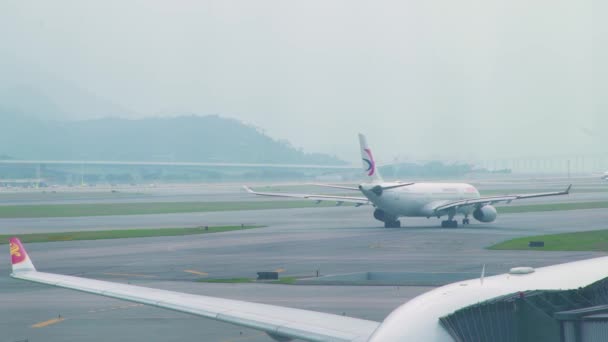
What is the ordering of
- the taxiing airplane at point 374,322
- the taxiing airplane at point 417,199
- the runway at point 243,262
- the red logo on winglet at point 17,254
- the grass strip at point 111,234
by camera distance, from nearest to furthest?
the taxiing airplane at point 374,322, the red logo on winglet at point 17,254, the runway at point 243,262, the grass strip at point 111,234, the taxiing airplane at point 417,199

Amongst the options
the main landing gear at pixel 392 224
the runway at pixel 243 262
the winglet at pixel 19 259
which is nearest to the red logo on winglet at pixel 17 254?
the winglet at pixel 19 259

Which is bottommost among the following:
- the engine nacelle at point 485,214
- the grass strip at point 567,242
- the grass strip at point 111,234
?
the grass strip at point 567,242

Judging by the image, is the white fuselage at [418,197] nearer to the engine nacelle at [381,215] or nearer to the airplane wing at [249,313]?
the engine nacelle at [381,215]

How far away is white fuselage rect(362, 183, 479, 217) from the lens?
73188 mm

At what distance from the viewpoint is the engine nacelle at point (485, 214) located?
7675cm

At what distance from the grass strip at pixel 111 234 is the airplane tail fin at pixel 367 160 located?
1216 centimetres

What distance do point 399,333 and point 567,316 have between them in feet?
8.14

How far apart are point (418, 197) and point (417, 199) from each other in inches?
7.7

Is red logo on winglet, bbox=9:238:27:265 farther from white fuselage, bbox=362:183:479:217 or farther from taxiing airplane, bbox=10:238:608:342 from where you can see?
white fuselage, bbox=362:183:479:217

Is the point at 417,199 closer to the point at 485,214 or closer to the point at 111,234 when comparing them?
the point at 485,214

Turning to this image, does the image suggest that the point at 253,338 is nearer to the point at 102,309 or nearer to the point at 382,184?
the point at 102,309

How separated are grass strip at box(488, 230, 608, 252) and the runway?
6.21 ft

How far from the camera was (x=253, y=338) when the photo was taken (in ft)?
79.0

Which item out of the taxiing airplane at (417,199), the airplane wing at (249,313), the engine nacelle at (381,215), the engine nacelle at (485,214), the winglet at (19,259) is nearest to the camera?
the airplane wing at (249,313)
